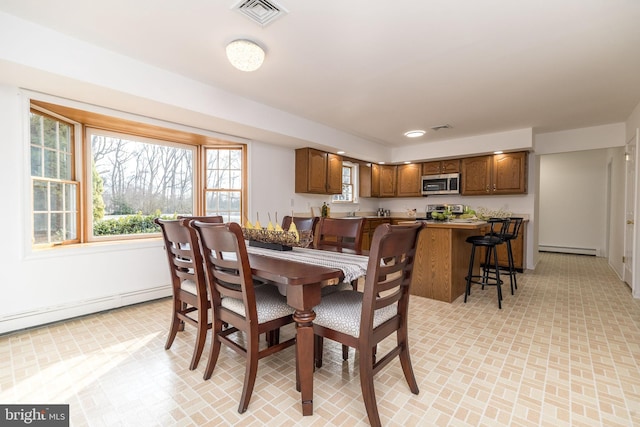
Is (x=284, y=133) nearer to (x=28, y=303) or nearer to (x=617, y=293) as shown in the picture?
(x=28, y=303)

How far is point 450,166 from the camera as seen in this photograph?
5562mm

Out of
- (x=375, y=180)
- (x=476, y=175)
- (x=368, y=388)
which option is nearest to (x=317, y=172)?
(x=375, y=180)

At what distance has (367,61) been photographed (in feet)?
7.94

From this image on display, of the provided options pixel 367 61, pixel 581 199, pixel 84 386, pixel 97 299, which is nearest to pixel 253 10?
pixel 367 61

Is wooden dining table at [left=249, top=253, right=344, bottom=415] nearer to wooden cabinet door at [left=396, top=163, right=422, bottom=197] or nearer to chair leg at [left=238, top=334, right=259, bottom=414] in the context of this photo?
chair leg at [left=238, top=334, right=259, bottom=414]

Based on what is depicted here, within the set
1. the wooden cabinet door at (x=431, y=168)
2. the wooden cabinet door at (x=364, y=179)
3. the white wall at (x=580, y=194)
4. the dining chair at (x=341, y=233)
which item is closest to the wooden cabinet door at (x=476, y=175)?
the wooden cabinet door at (x=431, y=168)

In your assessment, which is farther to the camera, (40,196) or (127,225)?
(127,225)

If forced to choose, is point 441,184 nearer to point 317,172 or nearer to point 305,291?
point 317,172

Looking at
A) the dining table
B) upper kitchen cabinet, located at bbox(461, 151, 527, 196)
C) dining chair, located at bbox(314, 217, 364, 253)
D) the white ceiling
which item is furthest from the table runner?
upper kitchen cabinet, located at bbox(461, 151, 527, 196)

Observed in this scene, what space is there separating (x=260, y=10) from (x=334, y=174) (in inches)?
134

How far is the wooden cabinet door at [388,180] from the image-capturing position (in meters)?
6.27

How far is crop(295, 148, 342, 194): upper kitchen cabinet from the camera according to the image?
462cm

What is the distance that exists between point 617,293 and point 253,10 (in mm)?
5068

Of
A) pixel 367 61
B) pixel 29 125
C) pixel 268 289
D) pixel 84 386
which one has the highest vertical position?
pixel 367 61
